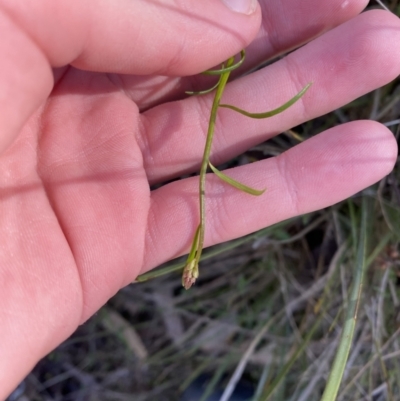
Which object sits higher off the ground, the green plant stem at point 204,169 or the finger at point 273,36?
the finger at point 273,36

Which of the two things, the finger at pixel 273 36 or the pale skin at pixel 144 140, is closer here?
the pale skin at pixel 144 140

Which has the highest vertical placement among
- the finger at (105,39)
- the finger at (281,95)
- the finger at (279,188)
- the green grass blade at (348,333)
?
the finger at (105,39)

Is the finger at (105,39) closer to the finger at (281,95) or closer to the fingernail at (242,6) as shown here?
the fingernail at (242,6)

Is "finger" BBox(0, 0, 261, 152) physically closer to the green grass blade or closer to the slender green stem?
the slender green stem

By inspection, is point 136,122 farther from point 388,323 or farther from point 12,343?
point 388,323

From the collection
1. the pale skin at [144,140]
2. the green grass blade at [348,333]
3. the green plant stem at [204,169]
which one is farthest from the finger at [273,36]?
the green grass blade at [348,333]

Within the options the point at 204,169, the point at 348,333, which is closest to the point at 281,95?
the point at 204,169

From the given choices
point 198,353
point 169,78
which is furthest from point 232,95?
point 198,353

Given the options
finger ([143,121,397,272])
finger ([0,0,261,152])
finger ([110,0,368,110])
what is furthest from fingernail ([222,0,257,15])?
finger ([143,121,397,272])
